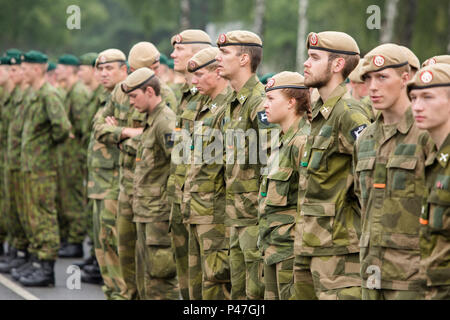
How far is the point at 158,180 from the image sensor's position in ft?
30.8

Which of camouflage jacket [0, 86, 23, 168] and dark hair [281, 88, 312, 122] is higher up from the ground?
dark hair [281, 88, 312, 122]

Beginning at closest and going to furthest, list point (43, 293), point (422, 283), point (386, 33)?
point (422, 283) < point (43, 293) < point (386, 33)

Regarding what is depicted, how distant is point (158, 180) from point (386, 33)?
16.3 meters

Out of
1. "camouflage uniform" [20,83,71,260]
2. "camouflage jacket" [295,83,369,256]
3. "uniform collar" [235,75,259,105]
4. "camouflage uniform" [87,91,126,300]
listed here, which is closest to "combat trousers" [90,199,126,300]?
"camouflage uniform" [87,91,126,300]

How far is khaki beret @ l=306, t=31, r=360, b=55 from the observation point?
22.4 feet

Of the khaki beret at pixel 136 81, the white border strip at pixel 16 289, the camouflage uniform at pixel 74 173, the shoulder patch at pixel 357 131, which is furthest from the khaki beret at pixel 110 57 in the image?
the shoulder patch at pixel 357 131

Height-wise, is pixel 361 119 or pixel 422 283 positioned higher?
pixel 361 119

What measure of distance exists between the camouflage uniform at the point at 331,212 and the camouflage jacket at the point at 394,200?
0.57 meters

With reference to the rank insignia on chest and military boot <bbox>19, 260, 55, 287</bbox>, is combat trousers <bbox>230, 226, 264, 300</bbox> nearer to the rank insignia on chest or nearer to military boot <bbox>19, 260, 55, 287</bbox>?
the rank insignia on chest

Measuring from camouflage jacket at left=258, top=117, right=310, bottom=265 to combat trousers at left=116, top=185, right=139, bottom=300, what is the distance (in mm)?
2872

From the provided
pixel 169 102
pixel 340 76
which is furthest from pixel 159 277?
pixel 340 76

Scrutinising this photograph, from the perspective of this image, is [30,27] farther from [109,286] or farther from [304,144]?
[304,144]

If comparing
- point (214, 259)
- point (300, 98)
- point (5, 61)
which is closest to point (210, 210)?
point (214, 259)

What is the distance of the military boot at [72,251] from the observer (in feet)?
45.7
